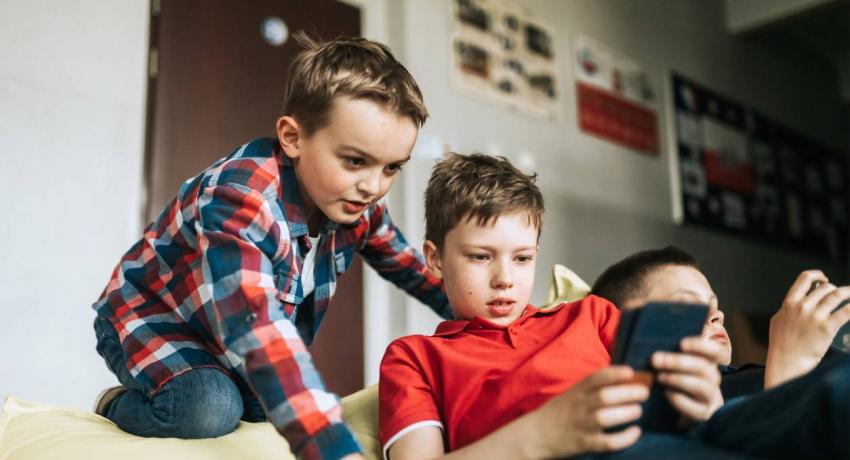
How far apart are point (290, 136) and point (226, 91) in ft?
3.95

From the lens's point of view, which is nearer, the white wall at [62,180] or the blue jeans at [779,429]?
the blue jeans at [779,429]

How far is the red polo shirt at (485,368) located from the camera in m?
0.84

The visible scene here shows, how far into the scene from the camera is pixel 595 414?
2.07ft

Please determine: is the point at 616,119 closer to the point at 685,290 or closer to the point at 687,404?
the point at 685,290

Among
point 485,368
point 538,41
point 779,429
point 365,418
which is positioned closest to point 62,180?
point 365,418

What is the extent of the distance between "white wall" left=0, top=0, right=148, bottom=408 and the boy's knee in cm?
86

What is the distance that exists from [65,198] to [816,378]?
1.74 metres

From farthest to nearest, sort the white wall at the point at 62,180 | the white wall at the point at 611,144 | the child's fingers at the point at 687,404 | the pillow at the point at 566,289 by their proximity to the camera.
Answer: the white wall at the point at 611,144
the white wall at the point at 62,180
the pillow at the point at 566,289
the child's fingers at the point at 687,404

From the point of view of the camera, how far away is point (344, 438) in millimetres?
724

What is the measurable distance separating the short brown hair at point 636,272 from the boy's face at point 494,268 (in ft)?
0.92

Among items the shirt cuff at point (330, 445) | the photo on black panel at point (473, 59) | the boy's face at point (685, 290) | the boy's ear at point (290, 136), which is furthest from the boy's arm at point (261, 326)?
the photo on black panel at point (473, 59)

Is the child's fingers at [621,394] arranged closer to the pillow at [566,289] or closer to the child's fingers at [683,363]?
the child's fingers at [683,363]

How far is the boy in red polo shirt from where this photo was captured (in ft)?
2.10

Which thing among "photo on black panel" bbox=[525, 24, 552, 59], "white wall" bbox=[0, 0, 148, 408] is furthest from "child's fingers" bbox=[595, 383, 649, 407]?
"photo on black panel" bbox=[525, 24, 552, 59]
